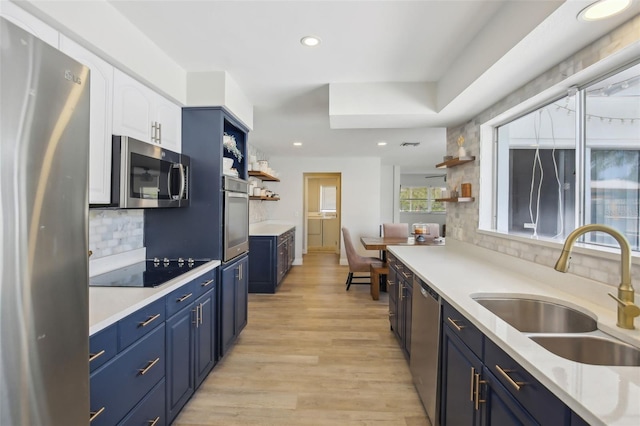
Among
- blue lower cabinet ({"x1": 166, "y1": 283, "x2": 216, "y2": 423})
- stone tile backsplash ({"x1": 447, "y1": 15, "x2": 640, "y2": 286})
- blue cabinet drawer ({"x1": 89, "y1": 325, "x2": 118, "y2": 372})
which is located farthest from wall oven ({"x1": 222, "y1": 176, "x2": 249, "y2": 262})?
stone tile backsplash ({"x1": 447, "y1": 15, "x2": 640, "y2": 286})

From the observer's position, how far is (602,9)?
129 cm

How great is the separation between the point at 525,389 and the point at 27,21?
91.4 inches

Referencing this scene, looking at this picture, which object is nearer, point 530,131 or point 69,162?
point 69,162

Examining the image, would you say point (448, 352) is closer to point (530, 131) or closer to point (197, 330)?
point (197, 330)

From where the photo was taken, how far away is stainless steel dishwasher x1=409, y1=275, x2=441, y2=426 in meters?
1.80

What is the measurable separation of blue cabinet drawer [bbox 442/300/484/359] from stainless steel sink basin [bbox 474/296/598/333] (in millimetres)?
185

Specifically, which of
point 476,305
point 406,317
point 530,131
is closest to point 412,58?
point 530,131

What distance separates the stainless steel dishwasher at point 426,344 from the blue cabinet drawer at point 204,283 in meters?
1.53

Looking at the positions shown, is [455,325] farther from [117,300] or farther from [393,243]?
[393,243]

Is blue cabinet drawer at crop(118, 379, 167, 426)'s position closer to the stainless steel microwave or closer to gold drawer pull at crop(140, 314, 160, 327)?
gold drawer pull at crop(140, 314, 160, 327)

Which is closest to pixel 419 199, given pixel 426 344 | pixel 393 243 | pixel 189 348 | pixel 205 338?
pixel 393 243

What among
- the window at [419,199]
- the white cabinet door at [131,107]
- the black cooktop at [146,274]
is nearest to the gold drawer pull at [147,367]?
the black cooktop at [146,274]

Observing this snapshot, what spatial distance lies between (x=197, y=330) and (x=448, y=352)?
1.60 m

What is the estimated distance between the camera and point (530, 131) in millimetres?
2475
